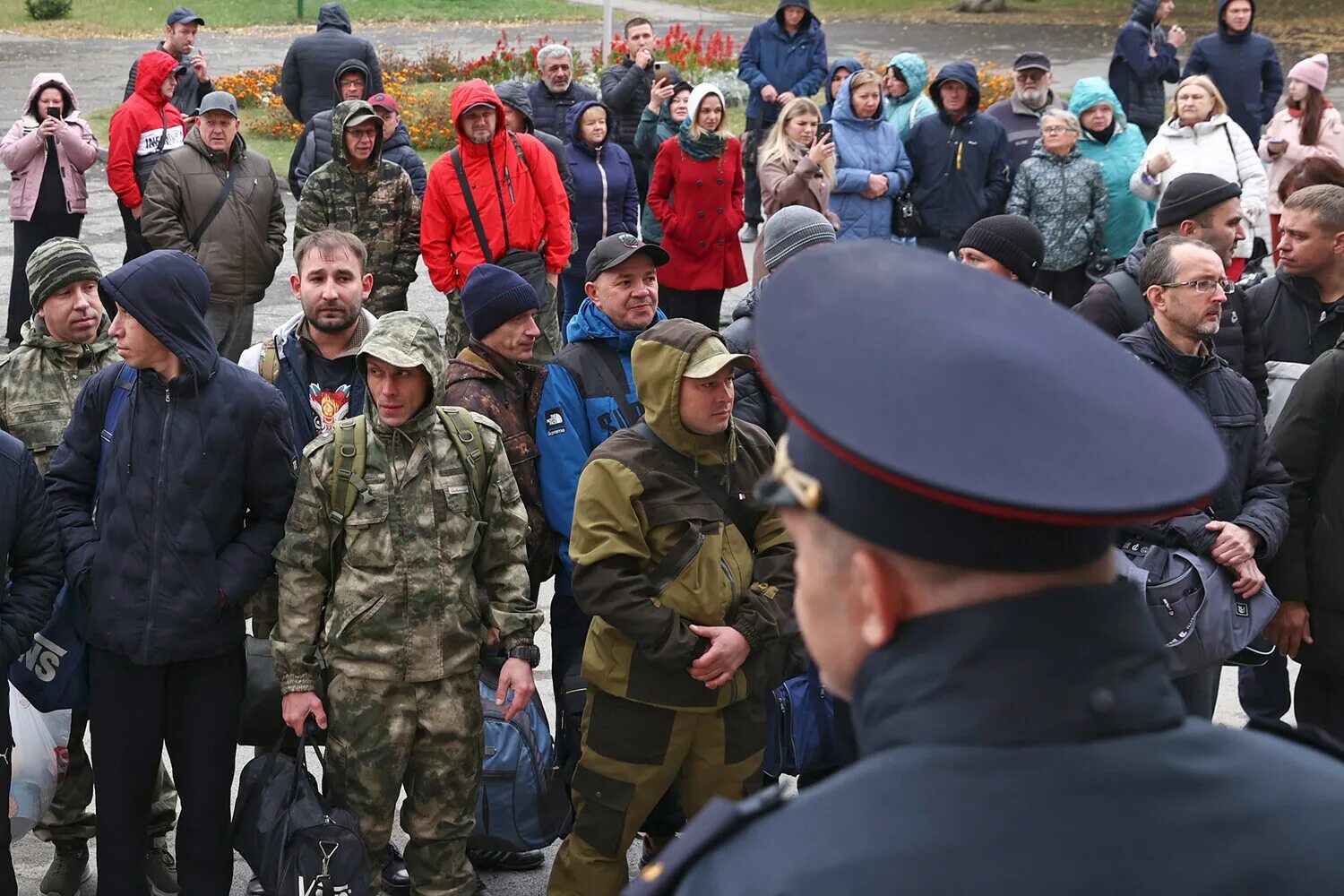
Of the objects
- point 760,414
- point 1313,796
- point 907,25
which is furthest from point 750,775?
point 907,25

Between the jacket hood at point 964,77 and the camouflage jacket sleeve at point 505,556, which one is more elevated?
the jacket hood at point 964,77

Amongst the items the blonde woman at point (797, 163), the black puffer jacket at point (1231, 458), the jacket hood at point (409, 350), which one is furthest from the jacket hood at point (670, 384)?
the blonde woman at point (797, 163)

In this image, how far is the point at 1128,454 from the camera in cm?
142

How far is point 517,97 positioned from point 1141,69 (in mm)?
7063

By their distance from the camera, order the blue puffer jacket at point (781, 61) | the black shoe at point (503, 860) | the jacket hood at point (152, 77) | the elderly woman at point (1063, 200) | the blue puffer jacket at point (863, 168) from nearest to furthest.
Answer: the black shoe at point (503, 860) < the elderly woman at point (1063, 200) < the blue puffer jacket at point (863, 168) < the jacket hood at point (152, 77) < the blue puffer jacket at point (781, 61)

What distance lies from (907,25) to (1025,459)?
33.0 m

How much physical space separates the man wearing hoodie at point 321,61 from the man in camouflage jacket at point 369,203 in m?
4.37

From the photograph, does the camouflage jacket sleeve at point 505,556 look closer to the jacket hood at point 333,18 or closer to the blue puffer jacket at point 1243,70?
the jacket hood at point 333,18

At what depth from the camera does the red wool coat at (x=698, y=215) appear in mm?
10680

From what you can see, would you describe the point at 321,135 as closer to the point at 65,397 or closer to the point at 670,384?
the point at 65,397

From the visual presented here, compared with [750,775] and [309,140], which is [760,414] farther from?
[309,140]

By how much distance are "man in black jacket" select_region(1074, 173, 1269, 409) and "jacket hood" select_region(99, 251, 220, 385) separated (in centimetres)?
320

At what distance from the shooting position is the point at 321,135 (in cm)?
1048

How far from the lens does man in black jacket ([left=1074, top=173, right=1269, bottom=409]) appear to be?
20.0 ft
